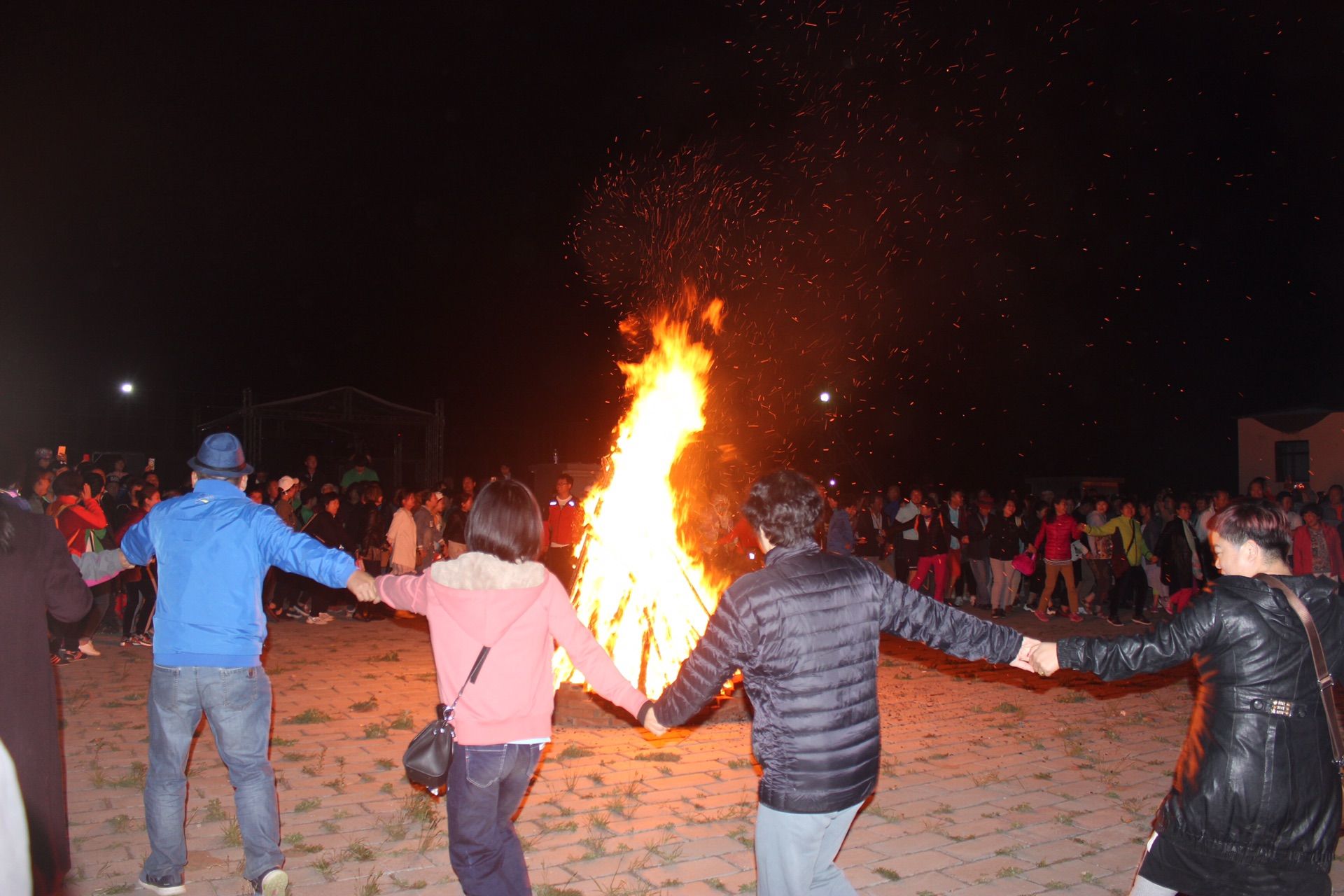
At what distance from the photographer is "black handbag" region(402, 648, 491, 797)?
3.17 metres

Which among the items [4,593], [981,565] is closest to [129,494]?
[4,593]

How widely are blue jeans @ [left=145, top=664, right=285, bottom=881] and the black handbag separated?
46.3 inches

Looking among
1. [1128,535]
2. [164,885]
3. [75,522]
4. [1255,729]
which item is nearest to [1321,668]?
[1255,729]

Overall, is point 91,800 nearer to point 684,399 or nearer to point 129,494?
point 684,399

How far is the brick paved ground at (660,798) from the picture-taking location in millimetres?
4512

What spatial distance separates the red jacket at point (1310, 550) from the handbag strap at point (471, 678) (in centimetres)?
1043

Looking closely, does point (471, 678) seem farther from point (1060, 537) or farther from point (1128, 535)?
point (1128, 535)

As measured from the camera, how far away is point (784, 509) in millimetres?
3252

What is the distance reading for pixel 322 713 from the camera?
25.3 ft

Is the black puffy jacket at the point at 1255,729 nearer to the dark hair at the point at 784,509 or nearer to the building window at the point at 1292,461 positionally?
the dark hair at the point at 784,509

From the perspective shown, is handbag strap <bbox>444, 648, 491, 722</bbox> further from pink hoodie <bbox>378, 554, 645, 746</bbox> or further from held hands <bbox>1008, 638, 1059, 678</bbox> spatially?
held hands <bbox>1008, 638, 1059, 678</bbox>

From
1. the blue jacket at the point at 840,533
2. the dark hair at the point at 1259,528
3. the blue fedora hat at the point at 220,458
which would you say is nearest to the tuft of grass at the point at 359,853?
the blue fedora hat at the point at 220,458

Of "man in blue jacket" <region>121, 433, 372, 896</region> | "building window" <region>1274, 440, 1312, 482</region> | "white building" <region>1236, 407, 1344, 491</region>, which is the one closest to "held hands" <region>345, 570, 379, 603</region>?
"man in blue jacket" <region>121, 433, 372, 896</region>

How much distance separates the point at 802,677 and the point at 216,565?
2.61 meters
